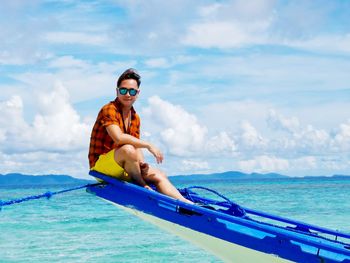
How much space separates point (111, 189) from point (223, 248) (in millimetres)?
1201

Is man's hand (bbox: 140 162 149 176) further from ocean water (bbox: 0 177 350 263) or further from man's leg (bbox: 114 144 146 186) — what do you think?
ocean water (bbox: 0 177 350 263)

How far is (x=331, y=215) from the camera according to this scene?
68.9ft

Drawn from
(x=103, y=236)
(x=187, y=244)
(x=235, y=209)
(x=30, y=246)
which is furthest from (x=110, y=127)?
(x=103, y=236)

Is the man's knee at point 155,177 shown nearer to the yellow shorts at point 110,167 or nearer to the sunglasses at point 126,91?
the yellow shorts at point 110,167

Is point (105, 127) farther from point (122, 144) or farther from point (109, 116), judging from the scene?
point (122, 144)

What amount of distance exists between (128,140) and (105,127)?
1.05 ft

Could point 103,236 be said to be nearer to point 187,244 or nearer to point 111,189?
point 187,244

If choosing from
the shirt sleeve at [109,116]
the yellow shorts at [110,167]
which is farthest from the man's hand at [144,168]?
the shirt sleeve at [109,116]

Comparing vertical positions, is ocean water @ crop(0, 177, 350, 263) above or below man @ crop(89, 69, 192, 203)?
below

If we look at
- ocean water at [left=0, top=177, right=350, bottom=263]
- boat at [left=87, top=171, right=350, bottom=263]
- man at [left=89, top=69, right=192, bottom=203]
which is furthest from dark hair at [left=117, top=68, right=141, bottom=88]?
ocean water at [left=0, top=177, right=350, bottom=263]

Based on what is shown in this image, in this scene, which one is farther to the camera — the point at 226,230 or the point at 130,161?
the point at 130,161

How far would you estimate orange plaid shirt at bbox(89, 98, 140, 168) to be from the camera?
5746 millimetres

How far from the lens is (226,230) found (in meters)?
5.32

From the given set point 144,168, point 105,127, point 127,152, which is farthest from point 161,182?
point 105,127
